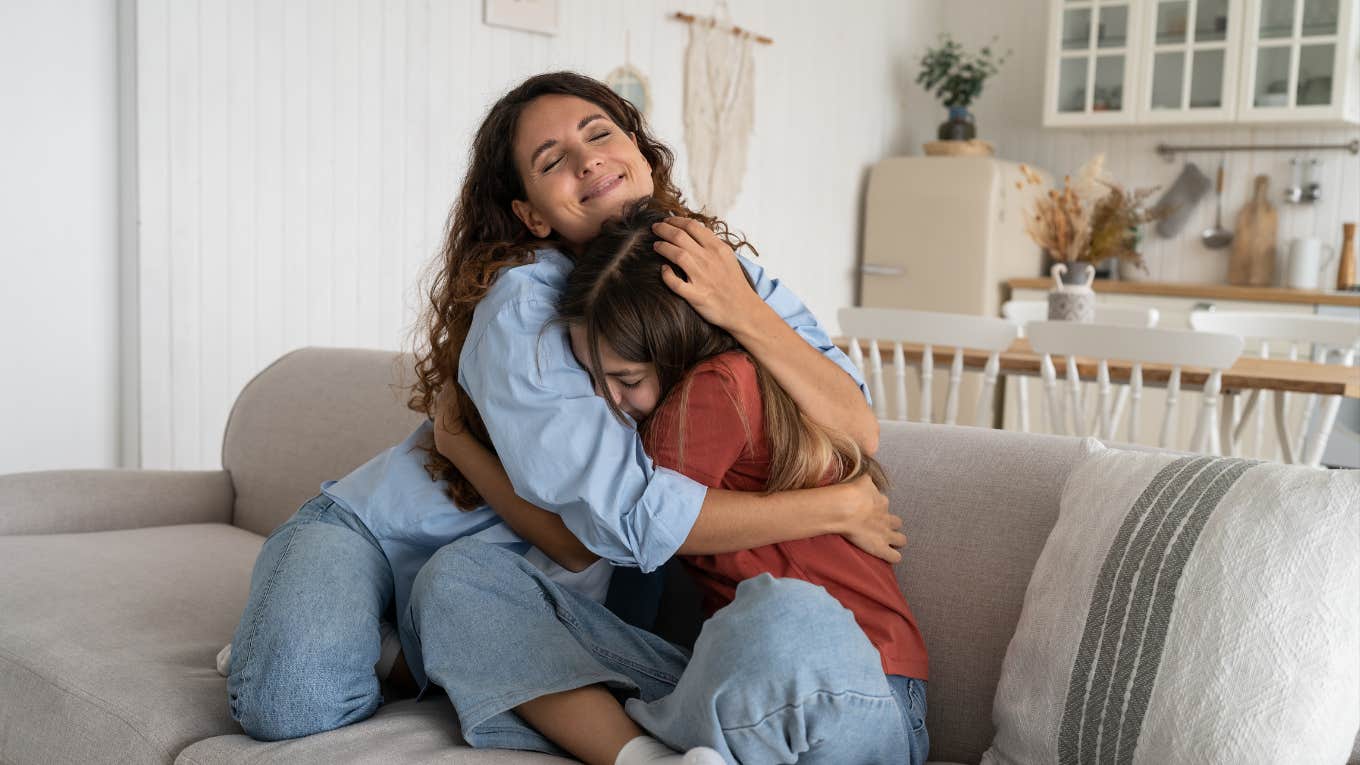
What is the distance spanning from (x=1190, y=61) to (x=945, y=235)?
4.09 ft

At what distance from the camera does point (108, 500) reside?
7.20ft

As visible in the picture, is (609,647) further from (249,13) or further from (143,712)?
(249,13)

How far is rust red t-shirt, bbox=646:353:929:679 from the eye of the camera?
130 centimetres

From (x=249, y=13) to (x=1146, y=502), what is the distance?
8.54 feet

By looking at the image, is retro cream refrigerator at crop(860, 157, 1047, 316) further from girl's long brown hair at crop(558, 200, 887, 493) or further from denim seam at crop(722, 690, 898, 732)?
denim seam at crop(722, 690, 898, 732)

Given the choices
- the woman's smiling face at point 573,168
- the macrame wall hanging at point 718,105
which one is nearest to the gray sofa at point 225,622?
the woman's smiling face at point 573,168

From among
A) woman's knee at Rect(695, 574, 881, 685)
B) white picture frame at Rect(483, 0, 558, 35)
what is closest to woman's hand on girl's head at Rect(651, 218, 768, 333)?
woman's knee at Rect(695, 574, 881, 685)

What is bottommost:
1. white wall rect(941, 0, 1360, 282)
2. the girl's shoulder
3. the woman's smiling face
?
the girl's shoulder

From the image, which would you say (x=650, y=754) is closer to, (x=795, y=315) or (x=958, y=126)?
(x=795, y=315)

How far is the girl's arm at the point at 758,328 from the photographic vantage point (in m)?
1.34

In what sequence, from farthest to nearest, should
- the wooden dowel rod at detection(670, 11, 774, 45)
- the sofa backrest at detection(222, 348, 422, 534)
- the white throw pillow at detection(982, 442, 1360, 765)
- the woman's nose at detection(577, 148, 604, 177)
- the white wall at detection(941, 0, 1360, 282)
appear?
the white wall at detection(941, 0, 1360, 282) < the wooden dowel rod at detection(670, 11, 774, 45) < the sofa backrest at detection(222, 348, 422, 534) < the woman's nose at detection(577, 148, 604, 177) < the white throw pillow at detection(982, 442, 1360, 765)

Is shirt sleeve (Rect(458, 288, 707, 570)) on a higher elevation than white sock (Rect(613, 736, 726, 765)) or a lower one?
higher

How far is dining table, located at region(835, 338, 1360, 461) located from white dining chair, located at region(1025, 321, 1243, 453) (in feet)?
0.13

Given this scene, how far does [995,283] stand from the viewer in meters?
5.14
